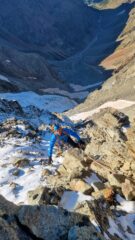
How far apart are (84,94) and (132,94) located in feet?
89.6

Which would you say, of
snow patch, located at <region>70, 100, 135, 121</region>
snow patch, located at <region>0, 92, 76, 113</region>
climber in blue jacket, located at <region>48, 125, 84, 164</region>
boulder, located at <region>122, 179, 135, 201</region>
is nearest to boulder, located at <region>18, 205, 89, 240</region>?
boulder, located at <region>122, 179, 135, 201</region>

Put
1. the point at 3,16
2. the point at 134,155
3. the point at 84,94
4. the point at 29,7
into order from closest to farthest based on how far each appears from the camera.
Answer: the point at 134,155 < the point at 84,94 < the point at 3,16 < the point at 29,7

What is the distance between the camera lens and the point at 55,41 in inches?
4385

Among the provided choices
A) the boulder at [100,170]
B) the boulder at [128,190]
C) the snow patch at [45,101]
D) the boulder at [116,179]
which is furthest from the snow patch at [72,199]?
the snow patch at [45,101]

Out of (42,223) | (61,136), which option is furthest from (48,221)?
(61,136)

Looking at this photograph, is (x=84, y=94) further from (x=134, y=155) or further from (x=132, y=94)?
(x=134, y=155)

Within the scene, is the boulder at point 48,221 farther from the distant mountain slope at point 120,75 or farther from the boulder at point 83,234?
the distant mountain slope at point 120,75

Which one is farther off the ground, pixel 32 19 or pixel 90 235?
pixel 32 19

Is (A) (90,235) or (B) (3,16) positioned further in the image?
(B) (3,16)

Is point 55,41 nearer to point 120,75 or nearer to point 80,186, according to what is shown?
point 120,75

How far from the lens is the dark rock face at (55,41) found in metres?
73.3

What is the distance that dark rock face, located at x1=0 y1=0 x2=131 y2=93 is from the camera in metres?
73.3

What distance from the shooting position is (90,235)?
8.67 metres

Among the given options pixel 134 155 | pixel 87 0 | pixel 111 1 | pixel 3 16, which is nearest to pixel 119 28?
pixel 3 16
